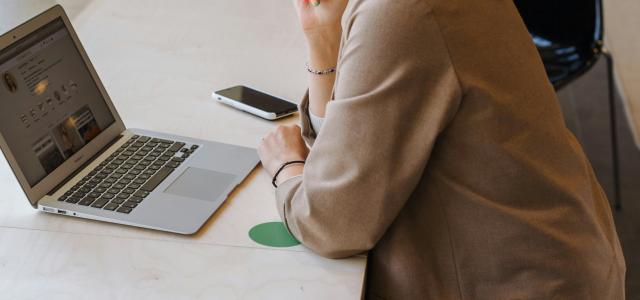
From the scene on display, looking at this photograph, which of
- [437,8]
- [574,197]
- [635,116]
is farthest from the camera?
[635,116]

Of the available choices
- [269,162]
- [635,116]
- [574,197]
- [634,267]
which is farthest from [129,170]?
[635,116]

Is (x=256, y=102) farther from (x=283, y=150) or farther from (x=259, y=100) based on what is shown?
(x=283, y=150)

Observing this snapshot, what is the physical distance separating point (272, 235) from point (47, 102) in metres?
0.39

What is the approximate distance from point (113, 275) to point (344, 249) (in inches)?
11.3

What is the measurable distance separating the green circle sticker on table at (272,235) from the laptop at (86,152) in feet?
0.25

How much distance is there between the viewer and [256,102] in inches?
58.8

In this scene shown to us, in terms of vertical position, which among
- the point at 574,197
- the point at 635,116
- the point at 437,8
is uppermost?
the point at 437,8

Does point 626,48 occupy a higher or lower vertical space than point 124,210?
lower

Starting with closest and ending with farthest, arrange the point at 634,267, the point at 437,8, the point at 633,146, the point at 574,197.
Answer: the point at 437,8 → the point at 574,197 → the point at 634,267 → the point at 633,146

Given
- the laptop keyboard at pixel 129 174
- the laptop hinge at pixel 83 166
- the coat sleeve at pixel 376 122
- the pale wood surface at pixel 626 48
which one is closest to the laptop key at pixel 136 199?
the laptop keyboard at pixel 129 174

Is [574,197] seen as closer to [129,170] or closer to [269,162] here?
[269,162]

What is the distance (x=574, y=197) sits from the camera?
110 centimetres

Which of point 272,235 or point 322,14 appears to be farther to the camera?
point 322,14

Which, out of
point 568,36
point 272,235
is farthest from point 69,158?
point 568,36
